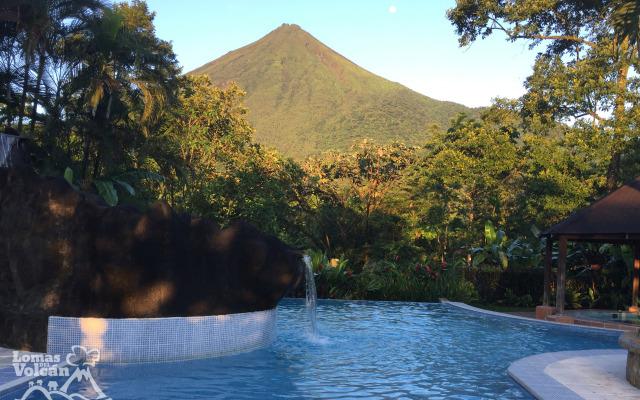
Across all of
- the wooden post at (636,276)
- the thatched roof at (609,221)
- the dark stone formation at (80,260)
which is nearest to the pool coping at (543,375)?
the thatched roof at (609,221)

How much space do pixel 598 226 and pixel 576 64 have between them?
14.5m

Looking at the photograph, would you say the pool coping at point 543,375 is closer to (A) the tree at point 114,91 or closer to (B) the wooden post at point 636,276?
(B) the wooden post at point 636,276

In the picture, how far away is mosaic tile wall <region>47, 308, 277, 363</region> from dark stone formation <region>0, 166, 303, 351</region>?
0.14 meters

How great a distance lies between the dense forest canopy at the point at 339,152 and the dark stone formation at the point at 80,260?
8332mm

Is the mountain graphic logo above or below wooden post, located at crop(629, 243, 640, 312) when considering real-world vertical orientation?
below

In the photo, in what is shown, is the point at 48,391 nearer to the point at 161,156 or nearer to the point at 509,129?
the point at 161,156

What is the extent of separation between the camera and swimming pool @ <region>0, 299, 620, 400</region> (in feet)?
24.2

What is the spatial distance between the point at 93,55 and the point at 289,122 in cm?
7032

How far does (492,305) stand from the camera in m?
18.8

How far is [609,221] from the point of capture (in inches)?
570

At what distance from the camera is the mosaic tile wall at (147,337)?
28.4 ft

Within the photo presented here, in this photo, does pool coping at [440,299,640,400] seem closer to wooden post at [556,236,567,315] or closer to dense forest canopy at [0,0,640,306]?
wooden post at [556,236,567,315]

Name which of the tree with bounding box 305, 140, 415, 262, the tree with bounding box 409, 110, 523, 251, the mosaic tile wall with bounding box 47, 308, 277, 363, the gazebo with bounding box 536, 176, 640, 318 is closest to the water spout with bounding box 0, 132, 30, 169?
the mosaic tile wall with bounding box 47, 308, 277, 363

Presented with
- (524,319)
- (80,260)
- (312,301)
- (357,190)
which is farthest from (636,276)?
(357,190)
